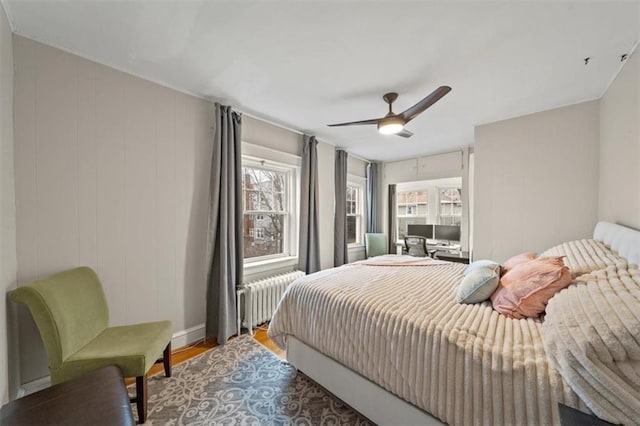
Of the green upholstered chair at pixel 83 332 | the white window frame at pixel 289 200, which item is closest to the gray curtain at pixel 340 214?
the white window frame at pixel 289 200

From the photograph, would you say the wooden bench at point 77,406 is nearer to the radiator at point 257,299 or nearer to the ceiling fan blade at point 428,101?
the radiator at point 257,299

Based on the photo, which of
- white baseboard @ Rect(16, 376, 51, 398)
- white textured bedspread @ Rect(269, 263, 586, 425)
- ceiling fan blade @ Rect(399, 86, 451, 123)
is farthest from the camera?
ceiling fan blade @ Rect(399, 86, 451, 123)

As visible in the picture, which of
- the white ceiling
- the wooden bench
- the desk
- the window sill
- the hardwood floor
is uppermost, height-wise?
the white ceiling

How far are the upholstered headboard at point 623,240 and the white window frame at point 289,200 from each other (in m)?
2.97

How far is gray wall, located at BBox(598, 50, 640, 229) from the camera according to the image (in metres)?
1.68

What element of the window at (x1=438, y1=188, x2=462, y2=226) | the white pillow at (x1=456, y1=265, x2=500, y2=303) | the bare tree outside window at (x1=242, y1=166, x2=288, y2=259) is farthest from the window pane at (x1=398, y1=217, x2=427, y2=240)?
the white pillow at (x1=456, y1=265, x2=500, y2=303)

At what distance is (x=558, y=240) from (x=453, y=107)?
188 cm

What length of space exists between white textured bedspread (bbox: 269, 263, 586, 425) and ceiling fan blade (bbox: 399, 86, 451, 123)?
1.44 meters

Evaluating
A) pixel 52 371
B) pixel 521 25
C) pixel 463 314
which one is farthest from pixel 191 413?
pixel 521 25

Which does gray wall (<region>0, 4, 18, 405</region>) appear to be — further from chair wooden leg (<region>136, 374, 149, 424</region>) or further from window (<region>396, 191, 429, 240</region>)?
window (<region>396, 191, 429, 240</region>)

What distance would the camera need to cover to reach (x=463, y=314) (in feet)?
4.62

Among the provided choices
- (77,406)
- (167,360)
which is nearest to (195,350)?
(167,360)

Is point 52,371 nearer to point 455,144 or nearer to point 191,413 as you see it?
point 191,413

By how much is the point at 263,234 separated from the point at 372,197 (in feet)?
8.77
